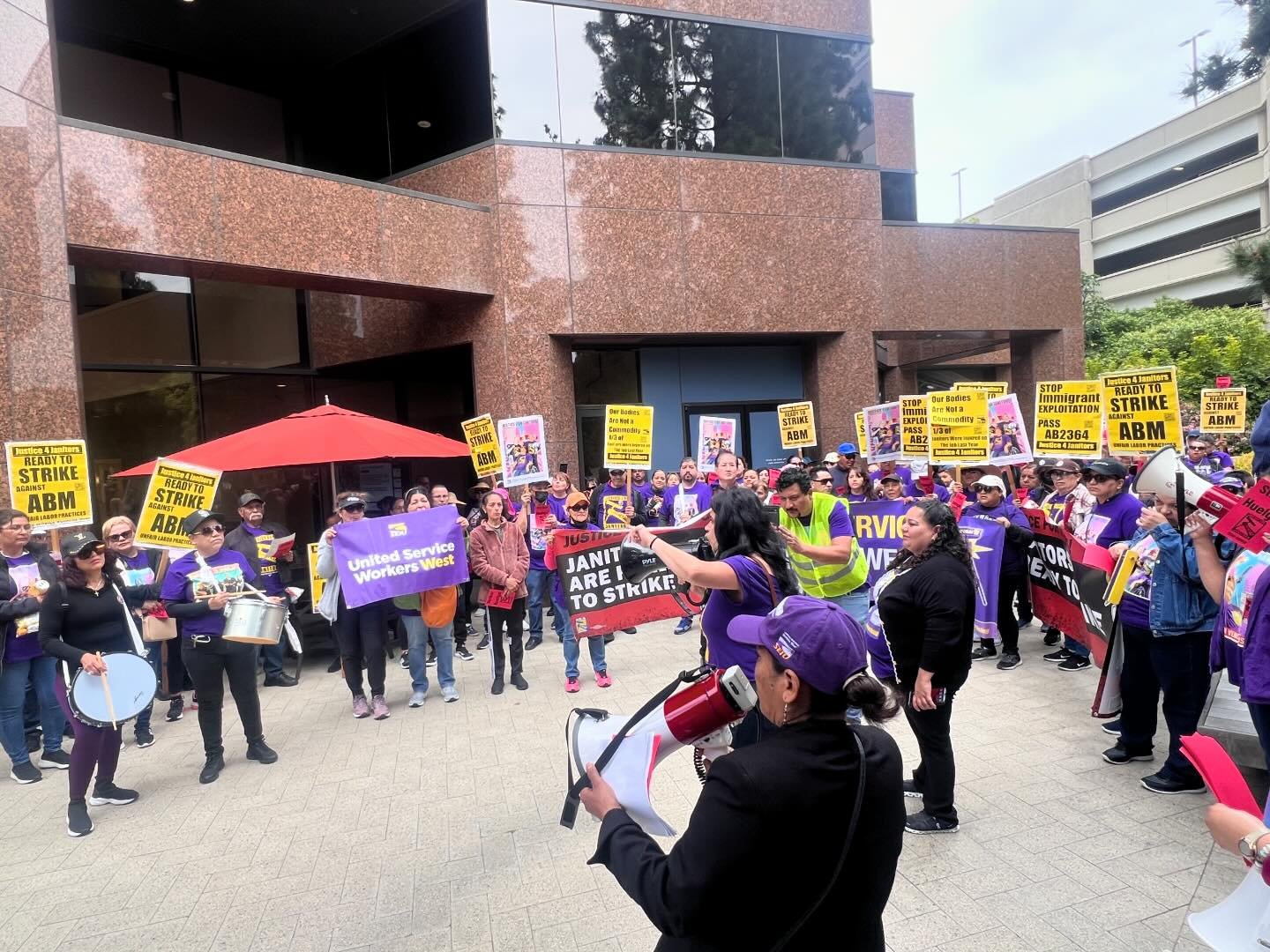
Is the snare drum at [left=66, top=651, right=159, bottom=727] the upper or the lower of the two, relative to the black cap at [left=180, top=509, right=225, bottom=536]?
lower

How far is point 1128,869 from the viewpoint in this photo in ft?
12.4

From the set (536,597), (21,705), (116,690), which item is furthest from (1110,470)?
(21,705)

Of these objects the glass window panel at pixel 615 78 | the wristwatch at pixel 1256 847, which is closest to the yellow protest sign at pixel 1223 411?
the glass window panel at pixel 615 78

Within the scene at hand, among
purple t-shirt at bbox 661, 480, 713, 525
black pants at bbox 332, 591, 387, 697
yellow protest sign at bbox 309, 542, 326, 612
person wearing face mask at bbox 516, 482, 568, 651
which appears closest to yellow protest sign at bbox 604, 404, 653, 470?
purple t-shirt at bbox 661, 480, 713, 525

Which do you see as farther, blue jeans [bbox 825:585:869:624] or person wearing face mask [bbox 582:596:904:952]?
blue jeans [bbox 825:585:869:624]

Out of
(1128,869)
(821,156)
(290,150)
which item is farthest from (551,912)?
(290,150)

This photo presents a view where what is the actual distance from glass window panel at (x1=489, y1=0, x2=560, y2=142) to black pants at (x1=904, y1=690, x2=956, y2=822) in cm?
1184

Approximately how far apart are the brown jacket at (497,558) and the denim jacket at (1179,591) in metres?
5.10

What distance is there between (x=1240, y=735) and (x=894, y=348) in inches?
700

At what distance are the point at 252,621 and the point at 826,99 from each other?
14.0 m

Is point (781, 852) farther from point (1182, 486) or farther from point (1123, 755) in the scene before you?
point (1123, 755)

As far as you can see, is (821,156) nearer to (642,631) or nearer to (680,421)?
(680,421)

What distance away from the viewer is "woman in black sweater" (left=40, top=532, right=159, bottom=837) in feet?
16.3

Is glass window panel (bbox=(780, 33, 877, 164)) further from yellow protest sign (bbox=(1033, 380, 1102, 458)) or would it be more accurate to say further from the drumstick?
the drumstick
